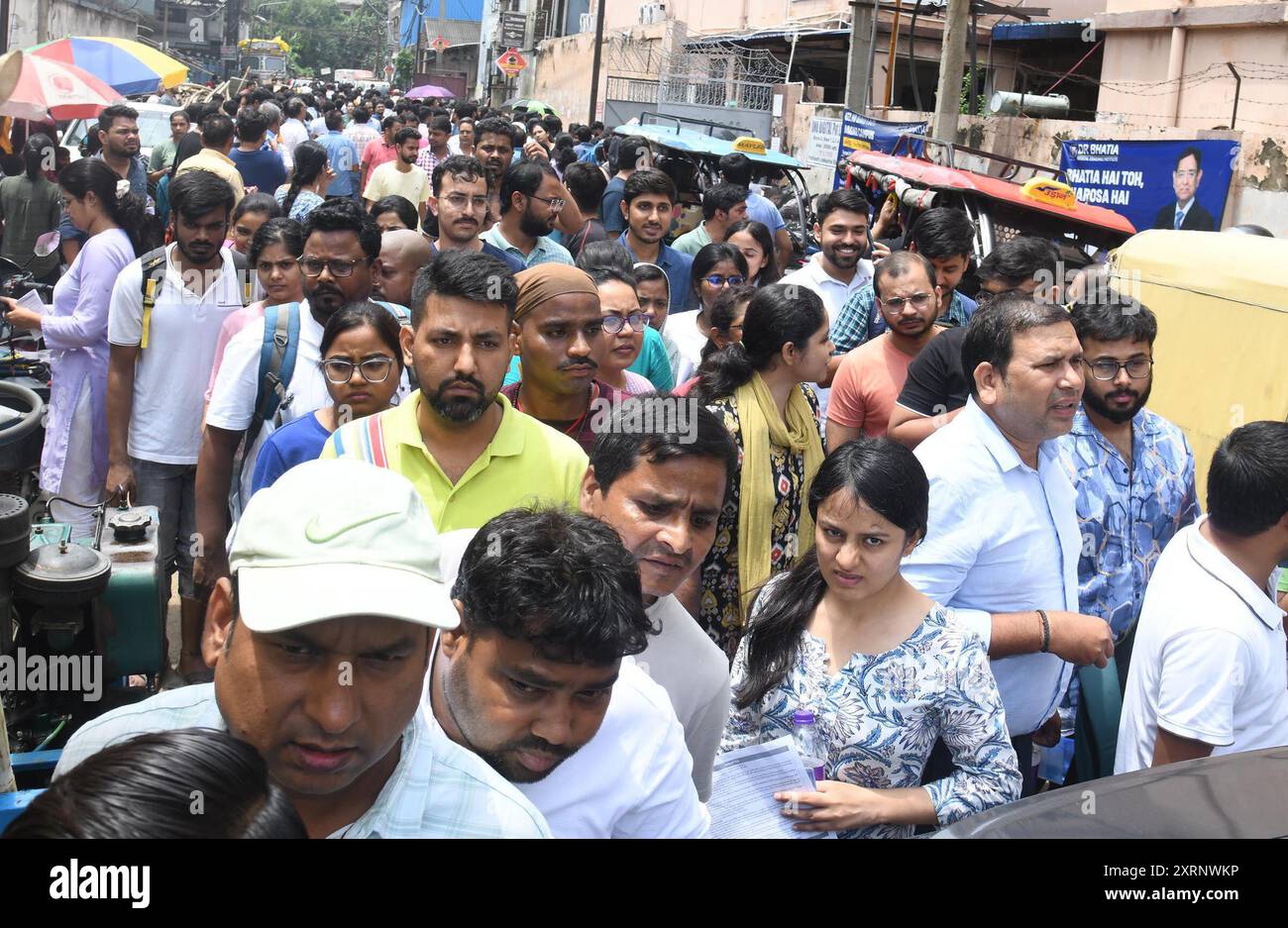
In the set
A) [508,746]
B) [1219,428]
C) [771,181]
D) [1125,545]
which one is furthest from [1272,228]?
[508,746]

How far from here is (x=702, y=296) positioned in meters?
6.23

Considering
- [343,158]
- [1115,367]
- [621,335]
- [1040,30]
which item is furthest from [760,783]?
[1040,30]

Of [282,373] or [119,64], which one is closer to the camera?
[282,373]

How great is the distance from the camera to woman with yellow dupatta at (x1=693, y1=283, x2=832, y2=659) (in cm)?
374

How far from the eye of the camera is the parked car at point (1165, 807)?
8.13 feet

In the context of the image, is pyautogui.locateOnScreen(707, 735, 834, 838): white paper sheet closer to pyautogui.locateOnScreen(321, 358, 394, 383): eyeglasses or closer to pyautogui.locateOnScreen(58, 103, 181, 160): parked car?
pyautogui.locateOnScreen(321, 358, 394, 383): eyeglasses

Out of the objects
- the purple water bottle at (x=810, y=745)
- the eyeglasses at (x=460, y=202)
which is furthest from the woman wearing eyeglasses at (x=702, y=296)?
the purple water bottle at (x=810, y=745)

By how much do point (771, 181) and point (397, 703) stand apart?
14.1 meters

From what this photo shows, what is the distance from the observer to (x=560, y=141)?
1341 cm

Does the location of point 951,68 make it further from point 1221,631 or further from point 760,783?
point 760,783

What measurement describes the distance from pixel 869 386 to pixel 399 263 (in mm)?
2003

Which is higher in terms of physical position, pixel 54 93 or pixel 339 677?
pixel 54 93

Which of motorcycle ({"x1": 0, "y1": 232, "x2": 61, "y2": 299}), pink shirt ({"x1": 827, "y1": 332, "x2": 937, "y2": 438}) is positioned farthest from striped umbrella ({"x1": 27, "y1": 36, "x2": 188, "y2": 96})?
pink shirt ({"x1": 827, "y1": 332, "x2": 937, "y2": 438})

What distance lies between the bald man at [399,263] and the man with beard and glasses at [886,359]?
5.92 ft
